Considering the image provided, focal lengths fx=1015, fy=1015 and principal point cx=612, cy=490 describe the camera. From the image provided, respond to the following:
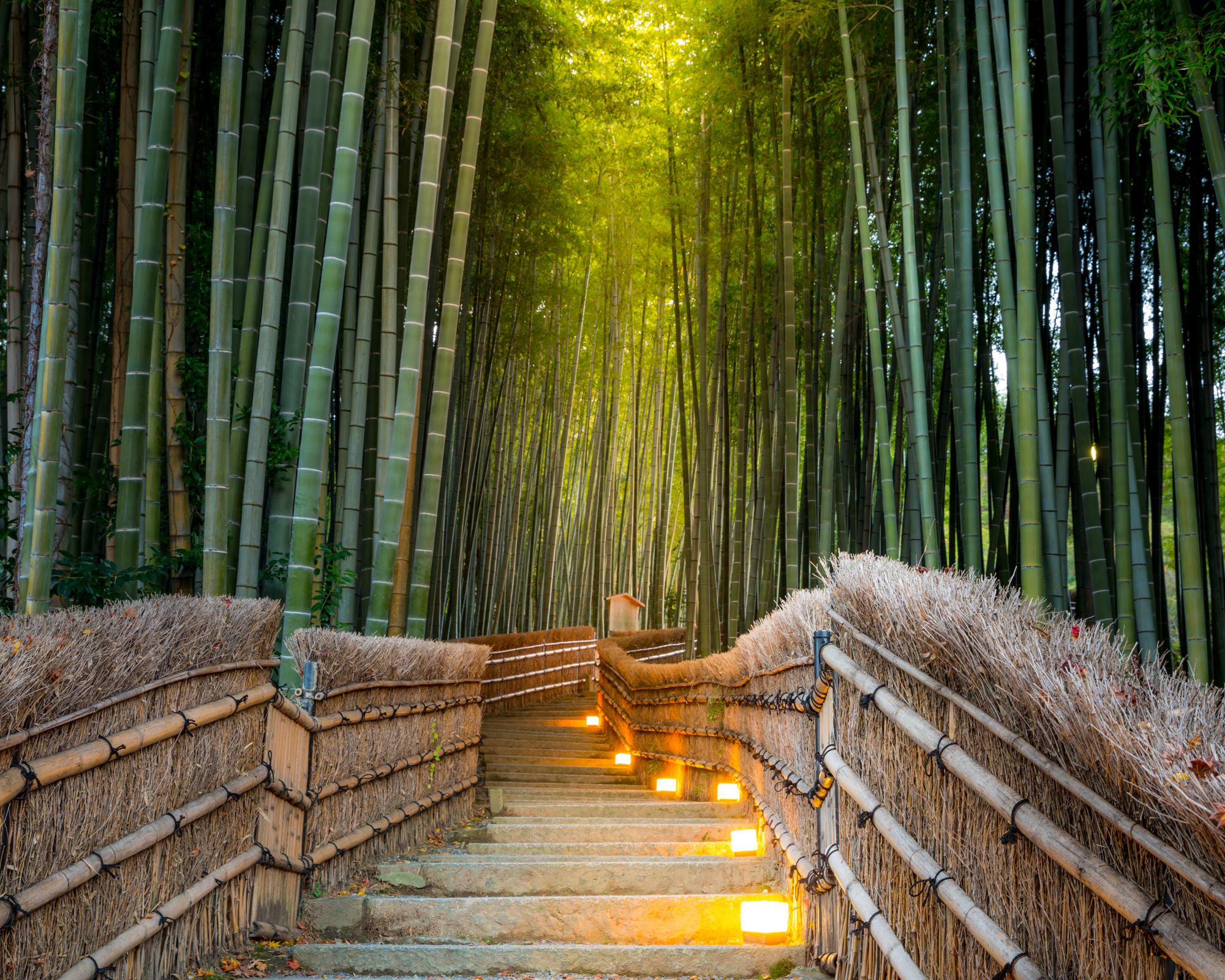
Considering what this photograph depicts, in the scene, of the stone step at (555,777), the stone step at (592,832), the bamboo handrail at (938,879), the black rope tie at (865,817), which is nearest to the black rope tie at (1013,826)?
the bamboo handrail at (938,879)

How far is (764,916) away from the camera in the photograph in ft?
8.14

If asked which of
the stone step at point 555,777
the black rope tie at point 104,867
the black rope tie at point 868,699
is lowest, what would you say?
the stone step at point 555,777

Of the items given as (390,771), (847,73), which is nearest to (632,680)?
(390,771)

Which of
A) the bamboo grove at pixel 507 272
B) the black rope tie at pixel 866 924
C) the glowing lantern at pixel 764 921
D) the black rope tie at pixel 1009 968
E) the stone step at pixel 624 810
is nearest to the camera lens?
the black rope tie at pixel 1009 968

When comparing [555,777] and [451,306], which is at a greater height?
[451,306]

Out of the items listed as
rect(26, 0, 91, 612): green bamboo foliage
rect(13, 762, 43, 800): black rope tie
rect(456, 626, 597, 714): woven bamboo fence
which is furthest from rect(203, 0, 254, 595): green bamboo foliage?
rect(456, 626, 597, 714): woven bamboo fence

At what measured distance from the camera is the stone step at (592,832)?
11.4 ft

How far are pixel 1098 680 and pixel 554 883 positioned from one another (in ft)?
6.54

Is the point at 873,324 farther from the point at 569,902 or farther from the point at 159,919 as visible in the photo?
the point at 159,919

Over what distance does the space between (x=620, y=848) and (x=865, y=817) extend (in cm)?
147

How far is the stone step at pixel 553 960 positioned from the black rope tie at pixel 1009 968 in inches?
39.9

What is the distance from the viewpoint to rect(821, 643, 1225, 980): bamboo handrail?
0.99 meters

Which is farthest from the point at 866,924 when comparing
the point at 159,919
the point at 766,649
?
the point at 159,919

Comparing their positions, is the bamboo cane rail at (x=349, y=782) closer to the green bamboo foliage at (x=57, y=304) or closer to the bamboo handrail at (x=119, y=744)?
the bamboo handrail at (x=119, y=744)
